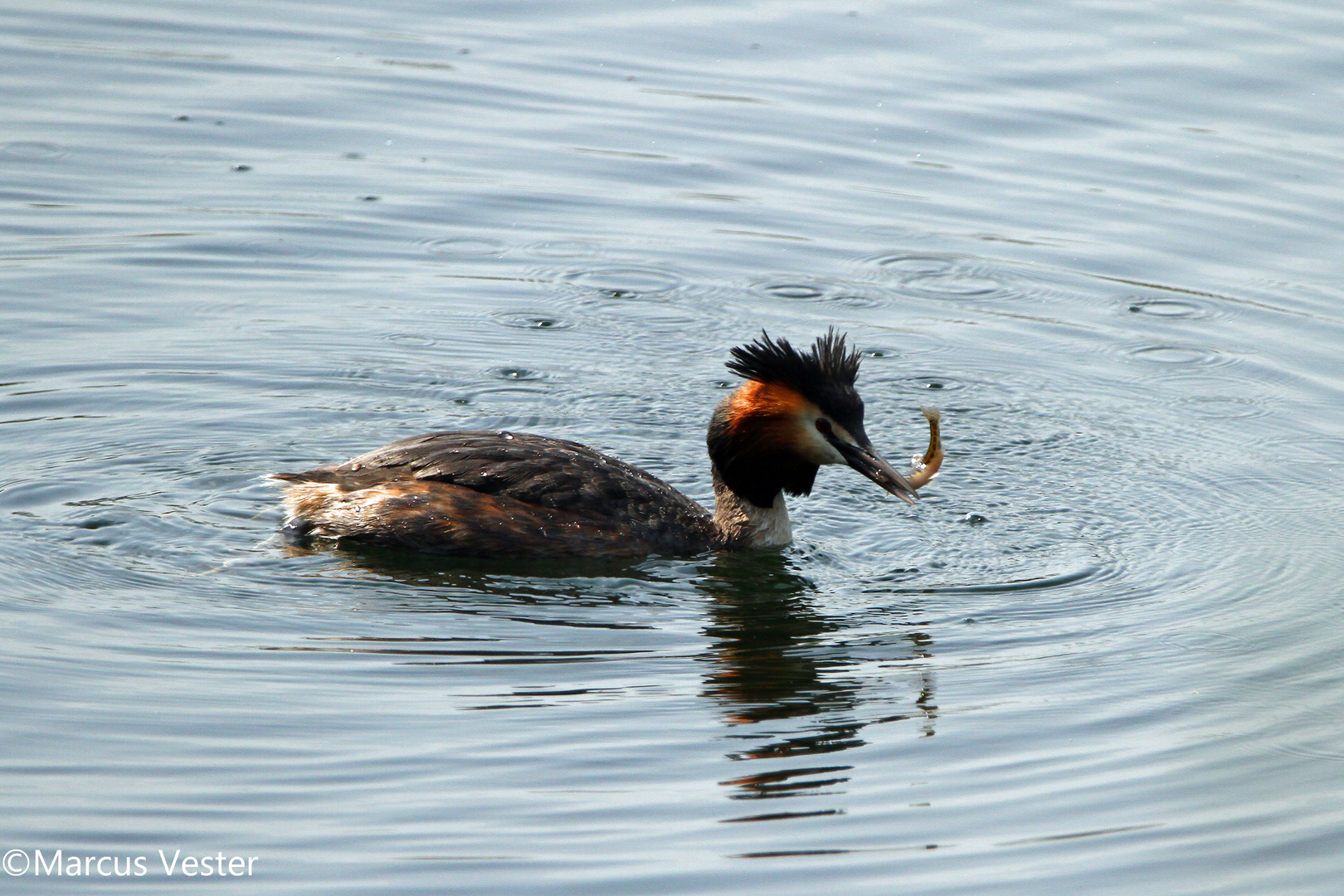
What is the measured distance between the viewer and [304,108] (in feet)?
50.0

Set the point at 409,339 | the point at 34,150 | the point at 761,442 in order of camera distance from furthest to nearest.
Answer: the point at 34,150
the point at 409,339
the point at 761,442

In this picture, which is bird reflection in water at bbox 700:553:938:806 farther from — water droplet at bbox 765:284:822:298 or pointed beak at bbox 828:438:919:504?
water droplet at bbox 765:284:822:298

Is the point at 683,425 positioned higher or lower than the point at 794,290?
lower

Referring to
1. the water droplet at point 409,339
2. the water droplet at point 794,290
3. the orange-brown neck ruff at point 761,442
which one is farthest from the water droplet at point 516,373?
the water droplet at point 794,290

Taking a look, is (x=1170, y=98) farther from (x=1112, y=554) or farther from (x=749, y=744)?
(x=749, y=744)

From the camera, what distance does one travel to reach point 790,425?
356 inches

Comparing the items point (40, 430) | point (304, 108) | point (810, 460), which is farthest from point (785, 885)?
point (304, 108)

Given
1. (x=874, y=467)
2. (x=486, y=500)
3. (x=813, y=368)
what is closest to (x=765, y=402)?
(x=813, y=368)

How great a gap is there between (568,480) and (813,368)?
134 cm

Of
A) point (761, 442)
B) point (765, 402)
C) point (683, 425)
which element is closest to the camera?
point (765, 402)

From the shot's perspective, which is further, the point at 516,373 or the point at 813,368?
the point at 516,373

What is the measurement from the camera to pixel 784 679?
7.57 m

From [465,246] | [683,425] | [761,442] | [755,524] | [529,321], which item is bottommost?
[755,524]

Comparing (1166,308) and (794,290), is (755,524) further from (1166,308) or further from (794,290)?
(1166,308)
